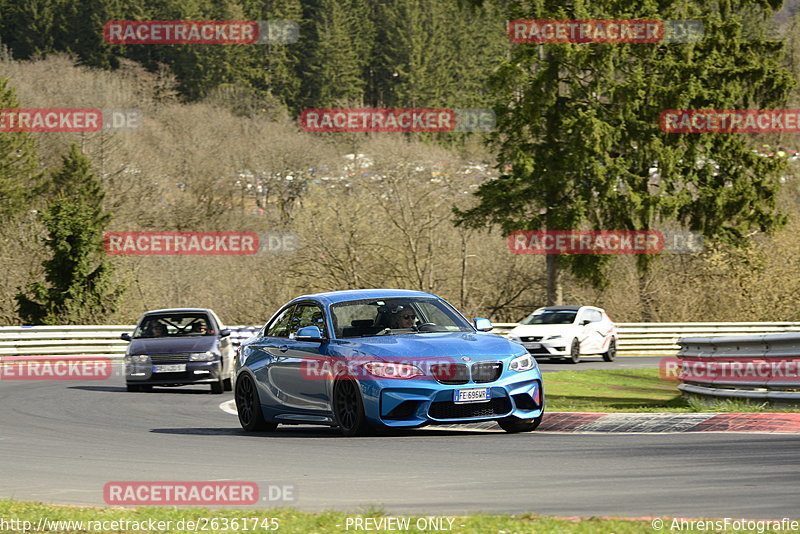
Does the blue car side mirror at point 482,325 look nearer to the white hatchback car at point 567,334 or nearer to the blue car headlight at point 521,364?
the blue car headlight at point 521,364

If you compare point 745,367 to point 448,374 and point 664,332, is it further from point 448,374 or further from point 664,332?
point 664,332

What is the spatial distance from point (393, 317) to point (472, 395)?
1.58 meters

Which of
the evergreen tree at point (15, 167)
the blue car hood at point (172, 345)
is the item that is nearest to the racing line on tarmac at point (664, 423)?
the blue car hood at point (172, 345)

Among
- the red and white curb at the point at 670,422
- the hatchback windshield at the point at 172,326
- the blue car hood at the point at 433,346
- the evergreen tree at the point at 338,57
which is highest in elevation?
the evergreen tree at the point at 338,57

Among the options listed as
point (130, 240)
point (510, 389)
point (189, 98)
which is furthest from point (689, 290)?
point (189, 98)

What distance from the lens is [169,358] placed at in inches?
951

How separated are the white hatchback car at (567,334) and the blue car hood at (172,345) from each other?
13.2 metres

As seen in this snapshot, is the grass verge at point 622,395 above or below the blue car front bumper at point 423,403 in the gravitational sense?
below

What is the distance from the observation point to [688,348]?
1902cm

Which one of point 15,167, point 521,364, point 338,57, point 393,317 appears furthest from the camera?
point 338,57

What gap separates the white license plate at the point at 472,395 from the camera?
1348cm

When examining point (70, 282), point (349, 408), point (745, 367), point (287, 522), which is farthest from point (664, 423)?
point (70, 282)

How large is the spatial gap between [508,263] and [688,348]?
3767 centimetres

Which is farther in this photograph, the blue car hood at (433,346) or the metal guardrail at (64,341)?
the metal guardrail at (64,341)
